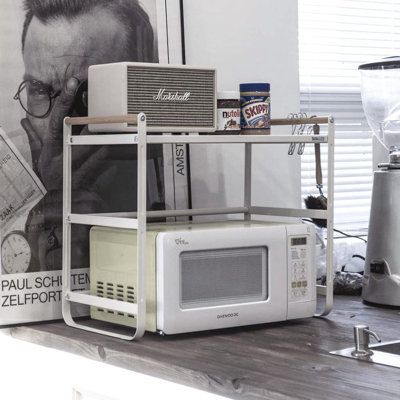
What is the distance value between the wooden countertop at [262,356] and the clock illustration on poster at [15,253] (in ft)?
0.47

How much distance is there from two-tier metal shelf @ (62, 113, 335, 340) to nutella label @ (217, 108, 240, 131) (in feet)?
0.20

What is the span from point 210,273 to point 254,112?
40 cm

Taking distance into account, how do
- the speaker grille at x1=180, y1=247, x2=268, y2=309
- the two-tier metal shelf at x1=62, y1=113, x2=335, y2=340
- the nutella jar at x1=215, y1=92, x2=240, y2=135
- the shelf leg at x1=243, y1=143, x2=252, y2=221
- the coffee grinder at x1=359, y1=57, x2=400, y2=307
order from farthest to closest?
the shelf leg at x1=243, y1=143, x2=252, y2=221 < the coffee grinder at x1=359, y1=57, x2=400, y2=307 < the nutella jar at x1=215, y1=92, x2=240, y2=135 < the speaker grille at x1=180, y1=247, x2=268, y2=309 < the two-tier metal shelf at x1=62, y1=113, x2=335, y2=340

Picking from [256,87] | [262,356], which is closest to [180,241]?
[262,356]

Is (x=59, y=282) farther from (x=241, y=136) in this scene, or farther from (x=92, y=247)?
(x=241, y=136)

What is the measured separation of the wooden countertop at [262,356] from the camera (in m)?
1.69

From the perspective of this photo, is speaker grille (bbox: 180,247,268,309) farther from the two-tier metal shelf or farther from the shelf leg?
the shelf leg

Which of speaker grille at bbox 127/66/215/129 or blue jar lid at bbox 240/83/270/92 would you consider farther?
blue jar lid at bbox 240/83/270/92

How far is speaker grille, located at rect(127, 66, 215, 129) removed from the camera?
213cm

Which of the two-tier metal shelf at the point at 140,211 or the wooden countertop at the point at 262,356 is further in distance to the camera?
the two-tier metal shelf at the point at 140,211

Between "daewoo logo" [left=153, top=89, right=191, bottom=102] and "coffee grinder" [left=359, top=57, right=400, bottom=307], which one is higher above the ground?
"daewoo logo" [left=153, top=89, right=191, bottom=102]

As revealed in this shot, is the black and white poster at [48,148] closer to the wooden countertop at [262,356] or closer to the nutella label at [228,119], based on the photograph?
the wooden countertop at [262,356]

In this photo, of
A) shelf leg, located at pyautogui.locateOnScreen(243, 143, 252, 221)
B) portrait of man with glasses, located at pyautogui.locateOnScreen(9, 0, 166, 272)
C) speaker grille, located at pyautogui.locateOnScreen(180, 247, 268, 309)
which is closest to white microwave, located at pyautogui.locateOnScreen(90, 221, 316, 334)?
speaker grille, located at pyautogui.locateOnScreen(180, 247, 268, 309)

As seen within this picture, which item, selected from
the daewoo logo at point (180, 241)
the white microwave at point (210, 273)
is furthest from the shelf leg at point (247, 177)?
the daewoo logo at point (180, 241)
